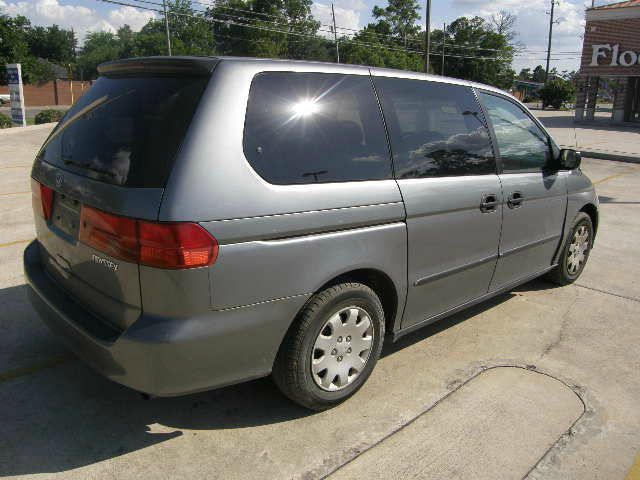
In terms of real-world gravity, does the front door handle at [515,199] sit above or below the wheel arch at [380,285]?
above

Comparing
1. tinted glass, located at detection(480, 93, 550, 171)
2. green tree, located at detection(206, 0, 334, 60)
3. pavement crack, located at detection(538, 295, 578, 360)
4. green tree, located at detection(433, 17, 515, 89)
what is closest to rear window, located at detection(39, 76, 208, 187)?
tinted glass, located at detection(480, 93, 550, 171)

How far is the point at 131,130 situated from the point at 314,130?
88 cm

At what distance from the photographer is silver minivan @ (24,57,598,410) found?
2.33 metres

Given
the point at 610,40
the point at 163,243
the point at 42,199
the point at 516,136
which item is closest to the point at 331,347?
the point at 163,243

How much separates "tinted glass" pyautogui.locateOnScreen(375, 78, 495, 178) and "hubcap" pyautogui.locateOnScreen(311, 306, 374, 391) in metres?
0.87

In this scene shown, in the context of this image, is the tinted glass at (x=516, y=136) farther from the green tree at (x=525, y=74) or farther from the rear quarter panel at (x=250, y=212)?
the green tree at (x=525, y=74)

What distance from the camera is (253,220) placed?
7.91 feet

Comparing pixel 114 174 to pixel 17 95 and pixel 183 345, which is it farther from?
pixel 17 95

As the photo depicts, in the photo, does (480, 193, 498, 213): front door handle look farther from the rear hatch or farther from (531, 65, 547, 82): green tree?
(531, 65, 547, 82): green tree

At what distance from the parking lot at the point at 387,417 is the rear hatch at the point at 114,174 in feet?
2.20

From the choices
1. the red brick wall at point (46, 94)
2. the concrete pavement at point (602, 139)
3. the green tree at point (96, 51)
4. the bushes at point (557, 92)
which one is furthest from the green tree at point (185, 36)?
the concrete pavement at point (602, 139)

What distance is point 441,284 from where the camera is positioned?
3.47m

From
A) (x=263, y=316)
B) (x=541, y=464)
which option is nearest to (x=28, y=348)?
(x=263, y=316)

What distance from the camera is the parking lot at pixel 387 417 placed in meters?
2.60
